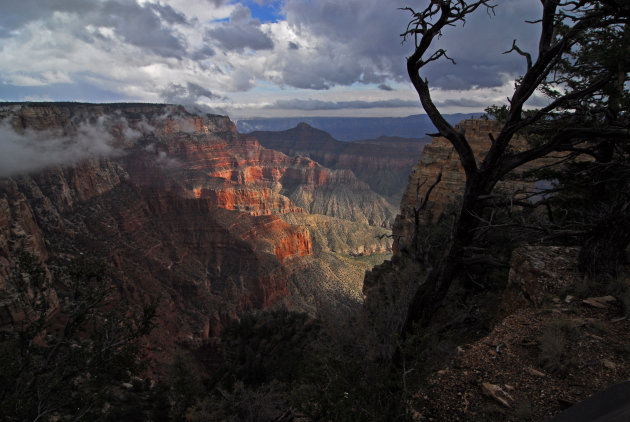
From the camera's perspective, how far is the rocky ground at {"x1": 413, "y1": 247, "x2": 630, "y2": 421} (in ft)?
10.8

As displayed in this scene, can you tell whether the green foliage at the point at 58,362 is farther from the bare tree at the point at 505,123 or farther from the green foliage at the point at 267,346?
the green foliage at the point at 267,346

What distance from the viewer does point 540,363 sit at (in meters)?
3.76

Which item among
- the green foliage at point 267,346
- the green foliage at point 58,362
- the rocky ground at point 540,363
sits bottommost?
the green foliage at point 267,346

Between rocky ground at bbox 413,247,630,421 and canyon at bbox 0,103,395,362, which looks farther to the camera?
canyon at bbox 0,103,395,362

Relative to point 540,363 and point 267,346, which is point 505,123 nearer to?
point 540,363

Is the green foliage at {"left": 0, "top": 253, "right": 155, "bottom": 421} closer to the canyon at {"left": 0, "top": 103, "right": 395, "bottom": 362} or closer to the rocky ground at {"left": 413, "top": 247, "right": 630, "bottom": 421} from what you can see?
the canyon at {"left": 0, "top": 103, "right": 395, "bottom": 362}

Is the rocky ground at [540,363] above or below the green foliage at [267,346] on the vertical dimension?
above

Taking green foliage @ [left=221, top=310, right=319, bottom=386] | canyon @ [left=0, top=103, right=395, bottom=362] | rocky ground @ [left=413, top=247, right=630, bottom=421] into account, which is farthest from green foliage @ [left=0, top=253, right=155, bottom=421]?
green foliage @ [left=221, top=310, right=319, bottom=386]

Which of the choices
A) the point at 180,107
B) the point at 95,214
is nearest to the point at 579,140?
the point at 95,214

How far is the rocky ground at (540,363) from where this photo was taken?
328 centimetres

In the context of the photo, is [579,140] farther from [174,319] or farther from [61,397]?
[174,319]

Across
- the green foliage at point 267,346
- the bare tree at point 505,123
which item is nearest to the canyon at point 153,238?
the green foliage at point 267,346

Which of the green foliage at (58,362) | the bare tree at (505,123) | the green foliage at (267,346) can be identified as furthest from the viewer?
the green foliage at (267,346)

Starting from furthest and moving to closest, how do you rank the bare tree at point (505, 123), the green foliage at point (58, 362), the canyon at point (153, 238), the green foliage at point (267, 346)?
1. the canyon at point (153, 238)
2. the green foliage at point (267, 346)
3. the green foliage at point (58, 362)
4. the bare tree at point (505, 123)
